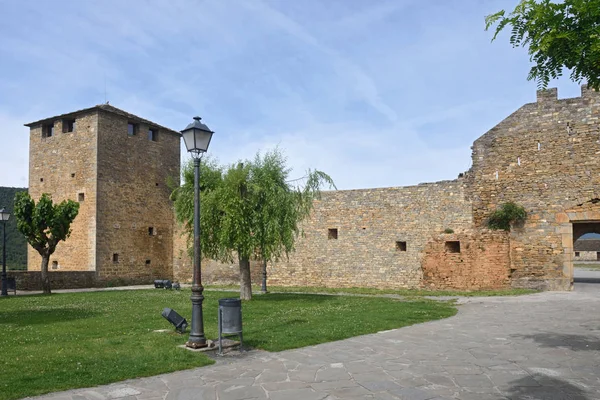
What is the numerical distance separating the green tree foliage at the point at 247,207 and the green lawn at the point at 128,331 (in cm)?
173

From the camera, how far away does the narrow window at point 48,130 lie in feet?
91.9

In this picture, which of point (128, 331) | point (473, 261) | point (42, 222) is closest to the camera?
point (128, 331)

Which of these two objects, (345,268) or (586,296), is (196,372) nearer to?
(586,296)

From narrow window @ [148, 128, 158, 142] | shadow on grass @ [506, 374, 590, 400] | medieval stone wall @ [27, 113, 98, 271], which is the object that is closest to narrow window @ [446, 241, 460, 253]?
shadow on grass @ [506, 374, 590, 400]

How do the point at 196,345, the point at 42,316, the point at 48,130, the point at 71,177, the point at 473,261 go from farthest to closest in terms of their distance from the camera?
1. the point at 48,130
2. the point at 71,177
3. the point at 473,261
4. the point at 42,316
5. the point at 196,345

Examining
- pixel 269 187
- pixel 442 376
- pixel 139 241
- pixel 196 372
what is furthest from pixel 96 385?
pixel 139 241

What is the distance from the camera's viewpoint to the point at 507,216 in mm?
18828

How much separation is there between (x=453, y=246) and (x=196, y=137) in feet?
47.8

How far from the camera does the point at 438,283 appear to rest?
19.8 meters

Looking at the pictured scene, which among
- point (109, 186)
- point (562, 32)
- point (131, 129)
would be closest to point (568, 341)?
point (562, 32)

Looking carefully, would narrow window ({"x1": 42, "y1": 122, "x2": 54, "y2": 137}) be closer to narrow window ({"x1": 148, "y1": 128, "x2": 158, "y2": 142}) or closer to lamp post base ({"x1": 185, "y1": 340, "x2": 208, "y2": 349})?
narrow window ({"x1": 148, "y1": 128, "x2": 158, "y2": 142})

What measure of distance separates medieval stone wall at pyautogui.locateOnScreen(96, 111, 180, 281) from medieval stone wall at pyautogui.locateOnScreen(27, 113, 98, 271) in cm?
50

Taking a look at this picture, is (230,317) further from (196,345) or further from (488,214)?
(488,214)

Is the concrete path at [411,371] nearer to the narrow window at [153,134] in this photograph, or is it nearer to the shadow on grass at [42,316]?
the shadow on grass at [42,316]
